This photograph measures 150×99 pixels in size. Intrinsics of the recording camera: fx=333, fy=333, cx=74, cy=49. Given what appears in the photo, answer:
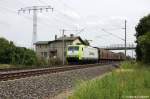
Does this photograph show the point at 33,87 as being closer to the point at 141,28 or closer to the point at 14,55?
the point at 14,55

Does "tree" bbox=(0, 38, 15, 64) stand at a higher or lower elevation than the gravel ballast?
higher

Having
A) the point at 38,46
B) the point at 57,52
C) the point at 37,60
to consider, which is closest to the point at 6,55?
the point at 37,60

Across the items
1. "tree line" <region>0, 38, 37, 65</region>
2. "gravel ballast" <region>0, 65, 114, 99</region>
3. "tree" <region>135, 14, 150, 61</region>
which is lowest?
"gravel ballast" <region>0, 65, 114, 99</region>

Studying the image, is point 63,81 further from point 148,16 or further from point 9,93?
point 148,16

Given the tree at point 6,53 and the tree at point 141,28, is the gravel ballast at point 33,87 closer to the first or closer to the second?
the tree at point 6,53

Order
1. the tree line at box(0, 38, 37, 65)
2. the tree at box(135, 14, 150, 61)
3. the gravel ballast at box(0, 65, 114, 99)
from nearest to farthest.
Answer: the gravel ballast at box(0, 65, 114, 99) < the tree line at box(0, 38, 37, 65) < the tree at box(135, 14, 150, 61)

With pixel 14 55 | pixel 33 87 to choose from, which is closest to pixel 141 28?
pixel 14 55


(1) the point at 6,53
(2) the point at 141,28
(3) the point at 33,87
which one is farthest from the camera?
(2) the point at 141,28

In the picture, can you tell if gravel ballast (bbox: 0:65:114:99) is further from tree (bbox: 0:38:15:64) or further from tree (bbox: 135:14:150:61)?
tree (bbox: 135:14:150:61)

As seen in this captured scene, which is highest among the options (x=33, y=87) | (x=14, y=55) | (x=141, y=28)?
(x=141, y=28)

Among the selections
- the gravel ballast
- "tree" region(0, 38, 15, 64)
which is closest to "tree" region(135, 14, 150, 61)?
"tree" region(0, 38, 15, 64)

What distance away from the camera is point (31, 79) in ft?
60.0

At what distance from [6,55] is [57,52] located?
4006cm

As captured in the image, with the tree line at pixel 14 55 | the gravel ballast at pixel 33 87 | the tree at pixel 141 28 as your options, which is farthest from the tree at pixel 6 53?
the gravel ballast at pixel 33 87
